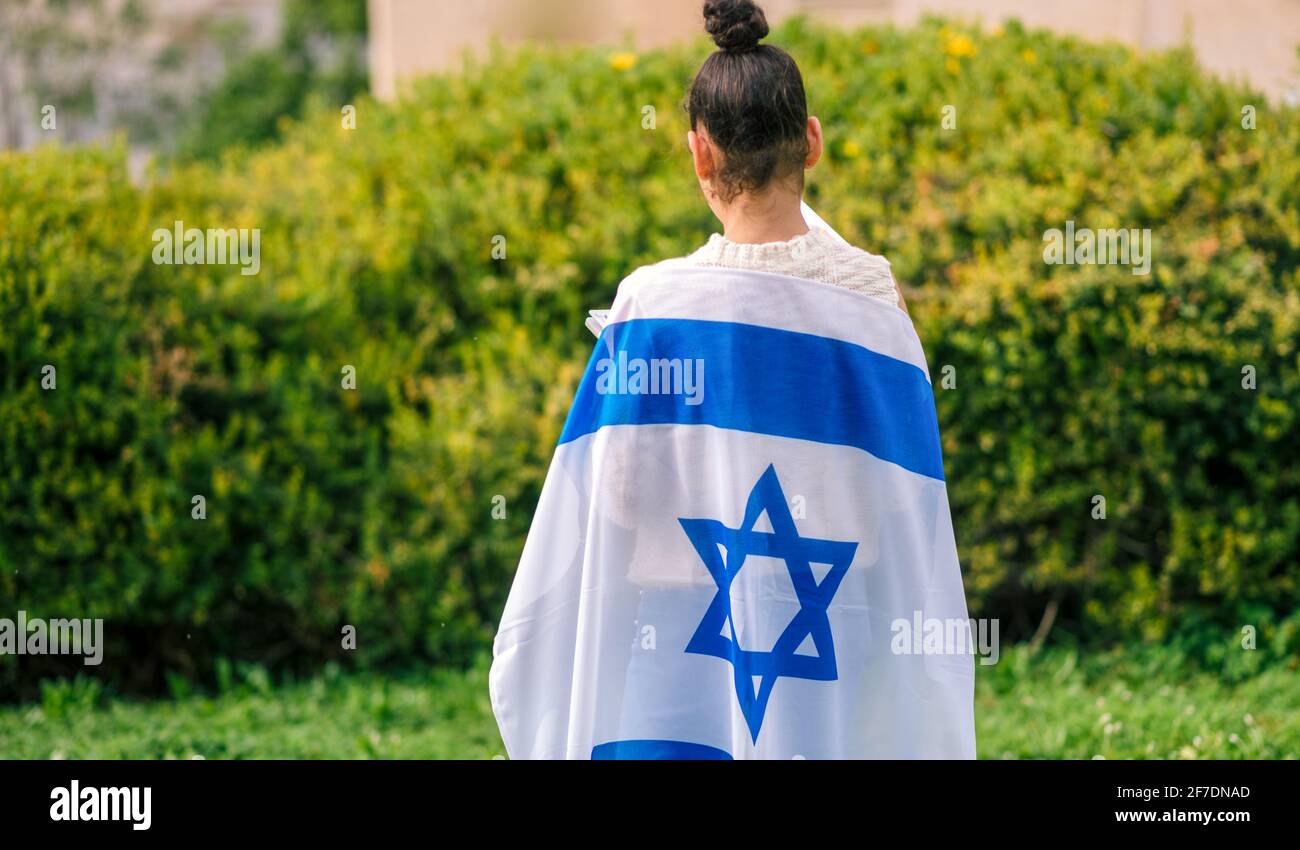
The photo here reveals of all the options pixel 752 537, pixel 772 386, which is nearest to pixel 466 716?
pixel 752 537

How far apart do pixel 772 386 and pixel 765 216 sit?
0.36 m

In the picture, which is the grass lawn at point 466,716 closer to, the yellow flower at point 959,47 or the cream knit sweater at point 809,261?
the cream knit sweater at point 809,261

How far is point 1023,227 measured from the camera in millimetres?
5086

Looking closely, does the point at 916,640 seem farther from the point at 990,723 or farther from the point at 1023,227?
the point at 1023,227

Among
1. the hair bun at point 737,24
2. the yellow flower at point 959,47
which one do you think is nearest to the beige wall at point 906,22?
the yellow flower at point 959,47

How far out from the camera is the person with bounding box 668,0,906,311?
8.73ft

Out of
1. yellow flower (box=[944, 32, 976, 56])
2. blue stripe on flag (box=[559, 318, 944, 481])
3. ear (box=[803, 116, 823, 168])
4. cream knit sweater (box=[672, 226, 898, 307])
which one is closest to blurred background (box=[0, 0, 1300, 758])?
yellow flower (box=[944, 32, 976, 56])

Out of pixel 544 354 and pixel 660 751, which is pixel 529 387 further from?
pixel 660 751

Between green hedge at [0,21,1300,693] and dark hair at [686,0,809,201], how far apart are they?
249cm

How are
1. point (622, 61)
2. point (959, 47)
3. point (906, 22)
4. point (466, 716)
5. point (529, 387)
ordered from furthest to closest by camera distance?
point (906, 22), point (622, 61), point (959, 47), point (529, 387), point (466, 716)

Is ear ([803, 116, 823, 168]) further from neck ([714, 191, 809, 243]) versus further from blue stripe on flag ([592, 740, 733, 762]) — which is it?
blue stripe on flag ([592, 740, 733, 762])

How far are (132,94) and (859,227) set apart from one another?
13046 millimetres

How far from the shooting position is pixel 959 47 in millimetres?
5762

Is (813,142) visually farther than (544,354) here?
No
